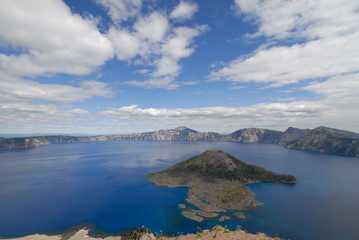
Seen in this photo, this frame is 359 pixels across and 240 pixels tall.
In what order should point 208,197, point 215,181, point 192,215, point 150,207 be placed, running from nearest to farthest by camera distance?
point 192,215 < point 150,207 < point 208,197 < point 215,181

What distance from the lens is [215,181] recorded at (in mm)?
145875

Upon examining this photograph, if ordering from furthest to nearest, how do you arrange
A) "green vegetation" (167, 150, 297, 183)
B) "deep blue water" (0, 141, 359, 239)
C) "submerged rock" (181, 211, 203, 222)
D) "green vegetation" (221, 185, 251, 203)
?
"green vegetation" (167, 150, 297, 183) < "green vegetation" (221, 185, 251, 203) < "submerged rock" (181, 211, 203, 222) < "deep blue water" (0, 141, 359, 239)

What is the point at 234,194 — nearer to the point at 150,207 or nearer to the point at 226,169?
the point at 226,169

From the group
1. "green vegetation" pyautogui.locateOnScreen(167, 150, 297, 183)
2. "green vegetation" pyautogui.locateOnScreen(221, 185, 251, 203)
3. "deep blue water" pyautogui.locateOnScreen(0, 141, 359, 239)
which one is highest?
"green vegetation" pyautogui.locateOnScreen(167, 150, 297, 183)

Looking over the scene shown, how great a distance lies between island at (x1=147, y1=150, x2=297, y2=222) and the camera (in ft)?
331

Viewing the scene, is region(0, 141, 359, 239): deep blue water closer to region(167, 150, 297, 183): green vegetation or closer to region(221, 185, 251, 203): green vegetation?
region(167, 150, 297, 183): green vegetation

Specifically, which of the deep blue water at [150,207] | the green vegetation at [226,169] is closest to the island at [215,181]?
the green vegetation at [226,169]

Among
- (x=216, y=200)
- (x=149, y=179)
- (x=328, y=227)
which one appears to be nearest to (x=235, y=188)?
(x=216, y=200)

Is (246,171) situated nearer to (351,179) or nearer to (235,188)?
(235,188)

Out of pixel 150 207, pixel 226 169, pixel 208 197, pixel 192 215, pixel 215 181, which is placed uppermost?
pixel 226 169

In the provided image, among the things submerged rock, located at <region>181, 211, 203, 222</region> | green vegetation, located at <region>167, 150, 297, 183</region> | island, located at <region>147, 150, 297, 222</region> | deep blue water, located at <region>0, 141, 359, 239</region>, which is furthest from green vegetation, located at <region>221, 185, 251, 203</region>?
submerged rock, located at <region>181, 211, 203, 222</region>

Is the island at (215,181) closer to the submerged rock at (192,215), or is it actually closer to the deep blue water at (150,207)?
the submerged rock at (192,215)

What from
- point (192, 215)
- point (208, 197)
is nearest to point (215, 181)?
point (208, 197)

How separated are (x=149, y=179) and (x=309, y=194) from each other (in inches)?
5527
